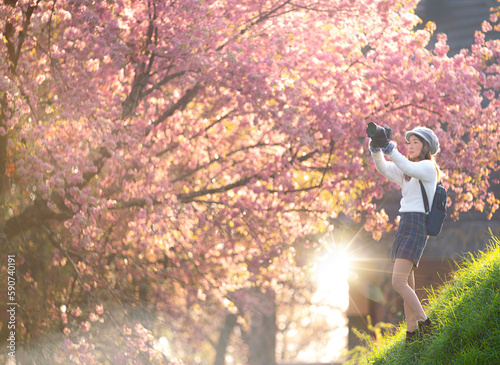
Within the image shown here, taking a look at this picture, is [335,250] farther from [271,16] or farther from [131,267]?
[271,16]

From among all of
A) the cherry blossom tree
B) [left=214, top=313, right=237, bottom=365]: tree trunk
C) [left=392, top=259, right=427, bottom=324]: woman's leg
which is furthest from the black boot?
[left=214, top=313, right=237, bottom=365]: tree trunk

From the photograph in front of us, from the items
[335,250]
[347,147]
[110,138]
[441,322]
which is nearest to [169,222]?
[110,138]

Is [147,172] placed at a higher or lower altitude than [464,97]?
lower

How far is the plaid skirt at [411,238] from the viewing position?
5.27 m

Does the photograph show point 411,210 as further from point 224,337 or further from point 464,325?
point 224,337

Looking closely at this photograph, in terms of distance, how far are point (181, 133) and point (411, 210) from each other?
5499 millimetres

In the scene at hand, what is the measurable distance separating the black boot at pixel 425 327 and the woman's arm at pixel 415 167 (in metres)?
1.31

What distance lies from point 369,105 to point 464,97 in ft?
5.28

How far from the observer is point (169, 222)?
8.41 metres

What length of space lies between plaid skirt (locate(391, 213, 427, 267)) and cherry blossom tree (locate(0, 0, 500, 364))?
10.1 ft

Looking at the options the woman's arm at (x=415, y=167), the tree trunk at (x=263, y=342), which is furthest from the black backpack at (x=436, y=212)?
the tree trunk at (x=263, y=342)

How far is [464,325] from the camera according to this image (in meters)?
5.15

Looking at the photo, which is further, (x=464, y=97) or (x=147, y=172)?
(x=464, y=97)

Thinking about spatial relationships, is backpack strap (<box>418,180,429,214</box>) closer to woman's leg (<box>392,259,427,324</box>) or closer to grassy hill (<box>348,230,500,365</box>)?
woman's leg (<box>392,259,427,324</box>)
